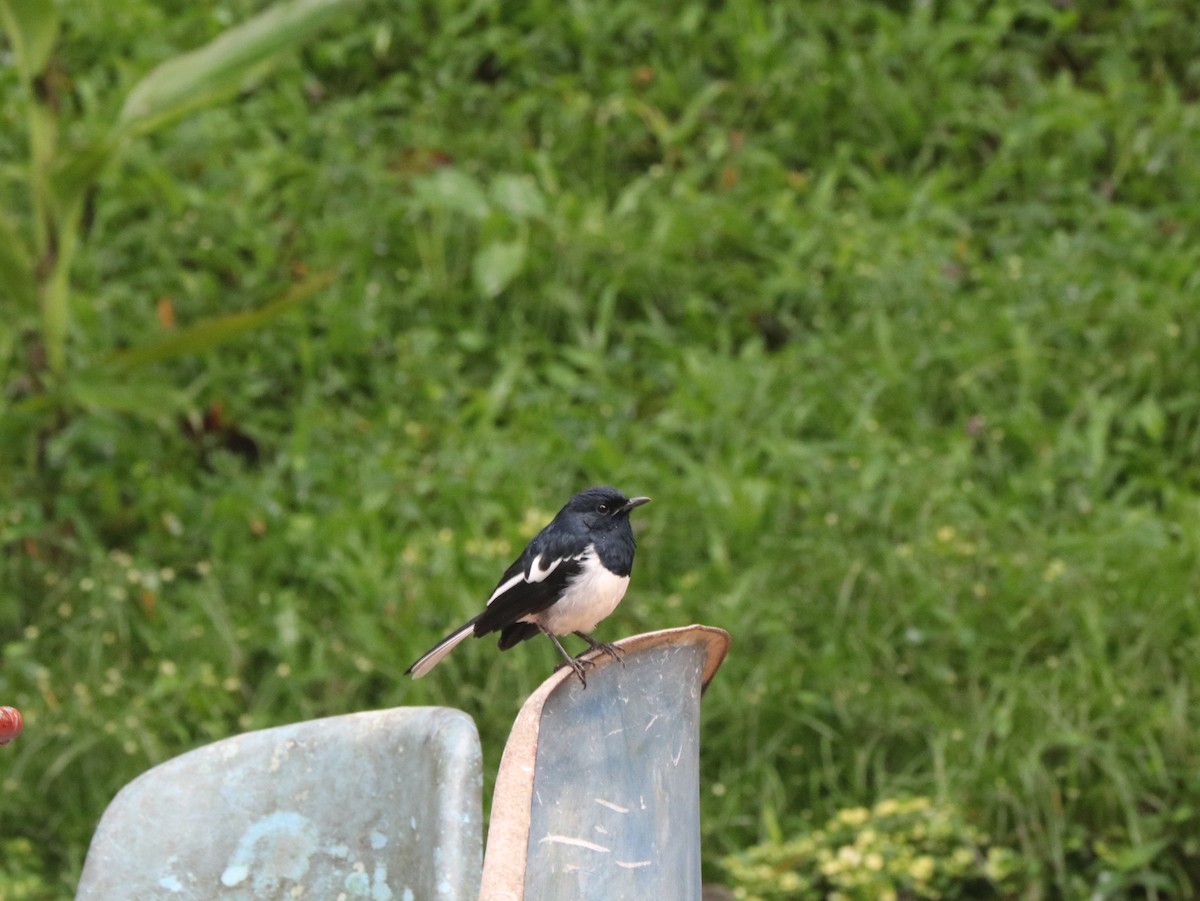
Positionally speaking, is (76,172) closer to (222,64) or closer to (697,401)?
(222,64)

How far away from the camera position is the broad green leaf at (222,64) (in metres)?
4.46

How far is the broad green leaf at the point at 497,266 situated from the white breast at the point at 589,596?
3086 mm

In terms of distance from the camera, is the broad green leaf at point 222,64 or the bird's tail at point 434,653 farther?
the broad green leaf at point 222,64

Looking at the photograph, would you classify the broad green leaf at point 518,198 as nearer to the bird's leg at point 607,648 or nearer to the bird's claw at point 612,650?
the bird's leg at point 607,648

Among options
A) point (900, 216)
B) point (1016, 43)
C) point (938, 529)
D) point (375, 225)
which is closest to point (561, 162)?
point (375, 225)

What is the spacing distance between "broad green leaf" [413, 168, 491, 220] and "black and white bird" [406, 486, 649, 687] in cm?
335

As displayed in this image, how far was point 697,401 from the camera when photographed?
16.5 feet

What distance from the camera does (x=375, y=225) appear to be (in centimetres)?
570

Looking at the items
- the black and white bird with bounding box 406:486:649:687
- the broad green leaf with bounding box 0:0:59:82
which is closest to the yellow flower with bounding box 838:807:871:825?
the black and white bird with bounding box 406:486:649:687

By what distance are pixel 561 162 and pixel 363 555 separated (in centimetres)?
223

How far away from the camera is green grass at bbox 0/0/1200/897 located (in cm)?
396

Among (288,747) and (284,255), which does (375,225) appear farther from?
(288,747)

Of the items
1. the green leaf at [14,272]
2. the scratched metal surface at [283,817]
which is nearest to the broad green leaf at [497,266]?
the green leaf at [14,272]

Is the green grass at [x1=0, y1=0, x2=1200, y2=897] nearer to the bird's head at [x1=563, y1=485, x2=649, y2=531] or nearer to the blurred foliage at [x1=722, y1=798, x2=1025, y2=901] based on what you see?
the blurred foliage at [x1=722, y1=798, x2=1025, y2=901]
